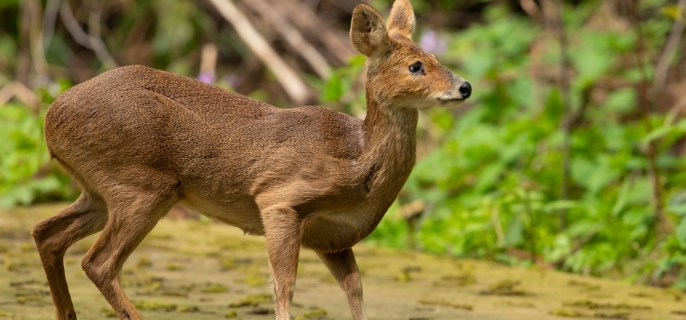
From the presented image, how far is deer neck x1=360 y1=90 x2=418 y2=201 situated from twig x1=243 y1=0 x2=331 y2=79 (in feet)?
20.3

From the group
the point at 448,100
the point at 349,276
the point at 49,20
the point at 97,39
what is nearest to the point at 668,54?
the point at 448,100

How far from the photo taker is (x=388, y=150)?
409cm

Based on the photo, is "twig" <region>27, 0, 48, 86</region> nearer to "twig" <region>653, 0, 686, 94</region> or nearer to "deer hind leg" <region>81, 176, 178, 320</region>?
"twig" <region>653, 0, 686, 94</region>

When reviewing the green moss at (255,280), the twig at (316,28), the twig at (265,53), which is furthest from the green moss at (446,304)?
the twig at (316,28)

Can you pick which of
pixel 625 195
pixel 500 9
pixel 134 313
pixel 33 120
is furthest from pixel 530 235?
pixel 500 9

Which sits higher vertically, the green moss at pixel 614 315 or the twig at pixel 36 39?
the green moss at pixel 614 315

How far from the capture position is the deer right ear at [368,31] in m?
4.09

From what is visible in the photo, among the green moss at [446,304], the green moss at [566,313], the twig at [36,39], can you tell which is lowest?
the twig at [36,39]

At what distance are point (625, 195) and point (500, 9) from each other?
4960mm

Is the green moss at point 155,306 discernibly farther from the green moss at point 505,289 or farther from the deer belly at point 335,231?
the green moss at point 505,289

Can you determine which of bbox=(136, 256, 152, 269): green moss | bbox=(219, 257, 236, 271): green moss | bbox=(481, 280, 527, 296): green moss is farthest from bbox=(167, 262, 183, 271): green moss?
bbox=(481, 280, 527, 296): green moss

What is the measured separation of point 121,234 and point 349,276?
1.02 meters

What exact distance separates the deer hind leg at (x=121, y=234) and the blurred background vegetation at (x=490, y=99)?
2.58 meters

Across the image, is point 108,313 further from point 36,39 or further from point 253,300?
point 36,39
